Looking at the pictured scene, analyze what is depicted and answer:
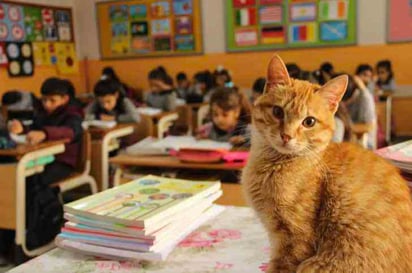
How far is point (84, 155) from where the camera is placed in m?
3.39

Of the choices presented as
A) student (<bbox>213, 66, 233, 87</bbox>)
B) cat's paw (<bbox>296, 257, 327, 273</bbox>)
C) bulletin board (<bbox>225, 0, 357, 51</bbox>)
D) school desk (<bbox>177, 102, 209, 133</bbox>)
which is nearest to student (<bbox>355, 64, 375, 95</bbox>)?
bulletin board (<bbox>225, 0, 357, 51</bbox>)

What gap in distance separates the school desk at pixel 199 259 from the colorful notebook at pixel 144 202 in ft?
0.28

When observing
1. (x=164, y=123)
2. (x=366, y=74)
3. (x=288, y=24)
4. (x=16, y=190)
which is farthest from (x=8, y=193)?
(x=288, y=24)

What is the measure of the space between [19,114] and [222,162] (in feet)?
10.5

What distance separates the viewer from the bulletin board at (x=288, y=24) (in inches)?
263

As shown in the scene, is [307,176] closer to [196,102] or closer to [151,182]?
[151,182]

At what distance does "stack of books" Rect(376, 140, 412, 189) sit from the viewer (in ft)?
3.06

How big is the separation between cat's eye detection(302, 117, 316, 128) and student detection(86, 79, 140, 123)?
12.4ft

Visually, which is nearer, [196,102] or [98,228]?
[98,228]

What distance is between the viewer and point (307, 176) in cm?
78

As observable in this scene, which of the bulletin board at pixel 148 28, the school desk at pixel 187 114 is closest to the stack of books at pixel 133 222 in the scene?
the school desk at pixel 187 114

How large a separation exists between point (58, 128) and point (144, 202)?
232cm

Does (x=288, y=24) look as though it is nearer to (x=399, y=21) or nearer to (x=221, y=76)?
Answer: (x=221, y=76)

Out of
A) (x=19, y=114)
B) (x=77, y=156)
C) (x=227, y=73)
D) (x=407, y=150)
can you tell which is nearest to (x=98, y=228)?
(x=407, y=150)
